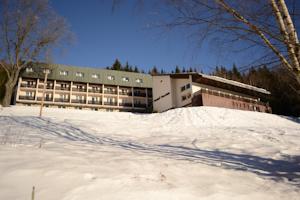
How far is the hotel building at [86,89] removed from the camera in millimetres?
37562

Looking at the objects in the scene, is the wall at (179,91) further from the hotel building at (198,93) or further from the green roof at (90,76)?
the green roof at (90,76)

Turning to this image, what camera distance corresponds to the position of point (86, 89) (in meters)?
41.8

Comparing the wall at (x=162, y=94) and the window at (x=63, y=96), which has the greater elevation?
the window at (x=63, y=96)

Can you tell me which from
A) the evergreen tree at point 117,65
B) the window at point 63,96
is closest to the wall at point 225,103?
the window at point 63,96

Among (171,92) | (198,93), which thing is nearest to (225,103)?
(198,93)

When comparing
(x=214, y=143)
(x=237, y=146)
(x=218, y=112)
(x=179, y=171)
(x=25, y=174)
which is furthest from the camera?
(x=218, y=112)

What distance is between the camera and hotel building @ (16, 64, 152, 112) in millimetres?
37562

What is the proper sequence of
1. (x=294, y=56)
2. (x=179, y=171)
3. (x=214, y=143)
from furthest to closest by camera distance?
(x=214, y=143) < (x=179, y=171) < (x=294, y=56)

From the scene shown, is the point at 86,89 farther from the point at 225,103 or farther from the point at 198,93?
the point at 225,103

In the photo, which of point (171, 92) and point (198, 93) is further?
point (171, 92)

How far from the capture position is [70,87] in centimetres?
4050

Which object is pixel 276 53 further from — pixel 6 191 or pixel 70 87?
pixel 70 87

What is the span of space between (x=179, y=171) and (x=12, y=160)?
9.49ft

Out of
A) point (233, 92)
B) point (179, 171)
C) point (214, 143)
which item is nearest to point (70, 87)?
point (233, 92)
